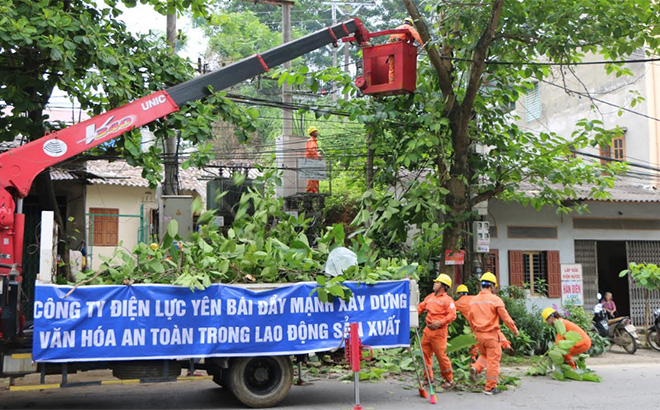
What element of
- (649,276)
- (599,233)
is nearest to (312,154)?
(599,233)

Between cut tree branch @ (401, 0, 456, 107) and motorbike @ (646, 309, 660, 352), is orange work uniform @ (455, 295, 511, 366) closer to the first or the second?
cut tree branch @ (401, 0, 456, 107)

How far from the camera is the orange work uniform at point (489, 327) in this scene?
10.3 meters

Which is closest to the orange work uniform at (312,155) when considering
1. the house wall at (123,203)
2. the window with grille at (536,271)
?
the house wall at (123,203)

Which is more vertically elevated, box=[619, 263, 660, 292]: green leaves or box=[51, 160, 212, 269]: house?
box=[51, 160, 212, 269]: house

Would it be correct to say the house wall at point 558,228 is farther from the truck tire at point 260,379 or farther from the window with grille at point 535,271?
the truck tire at point 260,379

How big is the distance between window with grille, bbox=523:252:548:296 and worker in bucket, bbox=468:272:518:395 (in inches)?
331

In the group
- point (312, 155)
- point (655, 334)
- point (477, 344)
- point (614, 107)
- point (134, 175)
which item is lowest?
point (655, 334)

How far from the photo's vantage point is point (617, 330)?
16.0 meters

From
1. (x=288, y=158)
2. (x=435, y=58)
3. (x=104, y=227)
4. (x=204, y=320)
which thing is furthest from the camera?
(x=104, y=227)

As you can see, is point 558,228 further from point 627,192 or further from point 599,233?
point 627,192

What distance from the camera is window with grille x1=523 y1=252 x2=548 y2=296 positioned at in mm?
18656

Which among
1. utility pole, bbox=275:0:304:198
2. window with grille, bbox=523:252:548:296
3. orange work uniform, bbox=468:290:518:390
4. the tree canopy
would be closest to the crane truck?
orange work uniform, bbox=468:290:518:390

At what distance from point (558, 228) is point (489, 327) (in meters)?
9.65

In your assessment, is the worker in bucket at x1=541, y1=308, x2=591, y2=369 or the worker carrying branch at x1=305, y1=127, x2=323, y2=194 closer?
the worker in bucket at x1=541, y1=308, x2=591, y2=369
